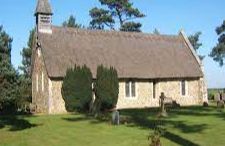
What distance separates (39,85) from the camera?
4766 cm

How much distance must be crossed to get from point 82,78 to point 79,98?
6.08ft

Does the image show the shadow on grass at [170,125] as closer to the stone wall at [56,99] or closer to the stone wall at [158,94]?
the stone wall at [56,99]

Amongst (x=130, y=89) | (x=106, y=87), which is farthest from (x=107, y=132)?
(x=130, y=89)

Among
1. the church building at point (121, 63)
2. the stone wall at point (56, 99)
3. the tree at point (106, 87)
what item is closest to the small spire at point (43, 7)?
the church building at point (121, 63)

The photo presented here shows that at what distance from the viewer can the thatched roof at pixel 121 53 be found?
46.2 meters

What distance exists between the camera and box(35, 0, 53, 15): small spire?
4912cm

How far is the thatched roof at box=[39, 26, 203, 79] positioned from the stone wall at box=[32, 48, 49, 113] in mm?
1771

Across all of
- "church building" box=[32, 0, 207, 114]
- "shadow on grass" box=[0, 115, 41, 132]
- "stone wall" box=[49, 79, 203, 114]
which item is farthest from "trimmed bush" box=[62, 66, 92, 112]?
"shadow on grass" box=[0, 115, 41, 132]

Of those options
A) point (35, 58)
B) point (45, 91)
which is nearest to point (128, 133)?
point (45, 91)

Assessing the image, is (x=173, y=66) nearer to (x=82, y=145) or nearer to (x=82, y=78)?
(x=82, y=78)

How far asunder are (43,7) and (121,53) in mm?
9542

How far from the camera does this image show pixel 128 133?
86.6 feet

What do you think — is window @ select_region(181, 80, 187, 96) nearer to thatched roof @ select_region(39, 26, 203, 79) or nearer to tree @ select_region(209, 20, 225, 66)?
thatched roof @ select_region(39, 26, 203, 79)

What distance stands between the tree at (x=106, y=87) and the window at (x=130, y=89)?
3.66 m
